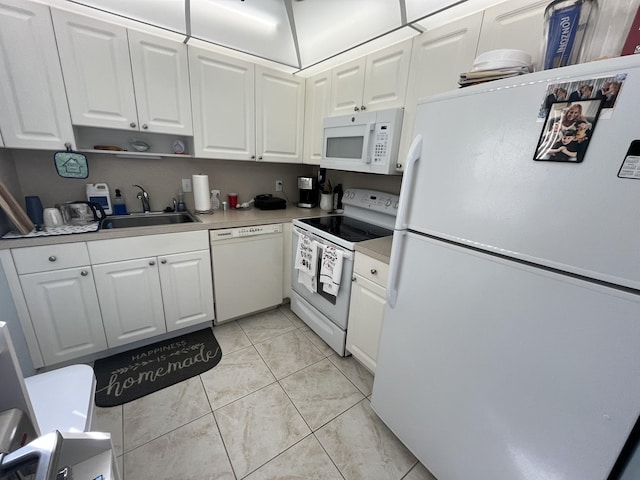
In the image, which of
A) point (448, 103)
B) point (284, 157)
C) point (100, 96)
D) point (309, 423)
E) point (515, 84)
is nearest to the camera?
point (515, 84)

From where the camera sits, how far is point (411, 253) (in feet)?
3.72

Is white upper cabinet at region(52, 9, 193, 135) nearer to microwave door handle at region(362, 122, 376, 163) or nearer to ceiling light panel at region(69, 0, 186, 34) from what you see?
ceiling light panel at region(69, 0, 186, 34)

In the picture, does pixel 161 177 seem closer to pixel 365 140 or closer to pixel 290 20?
pixel 290 20

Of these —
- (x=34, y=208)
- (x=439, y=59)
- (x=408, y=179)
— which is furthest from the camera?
(x=34, y=208)

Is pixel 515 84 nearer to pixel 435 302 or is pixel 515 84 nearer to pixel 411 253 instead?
pixel 411 253

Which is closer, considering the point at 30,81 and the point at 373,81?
the point at 30,81

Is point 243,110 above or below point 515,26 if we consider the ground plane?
below

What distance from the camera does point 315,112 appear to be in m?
2.36

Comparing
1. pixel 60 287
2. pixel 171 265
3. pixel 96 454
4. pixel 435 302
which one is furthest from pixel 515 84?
pixel 60 287

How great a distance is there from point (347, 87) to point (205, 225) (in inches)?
59.4

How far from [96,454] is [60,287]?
1.54m

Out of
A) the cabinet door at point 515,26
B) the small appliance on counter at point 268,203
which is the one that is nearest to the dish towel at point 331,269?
the small appliance on counter at point 268,203

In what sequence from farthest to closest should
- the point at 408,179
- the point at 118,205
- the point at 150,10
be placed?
the point at 118,205 → the point at 150,10 → the point at 408,179

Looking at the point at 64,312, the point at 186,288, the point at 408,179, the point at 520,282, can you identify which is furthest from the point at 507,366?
the point at 64,312
